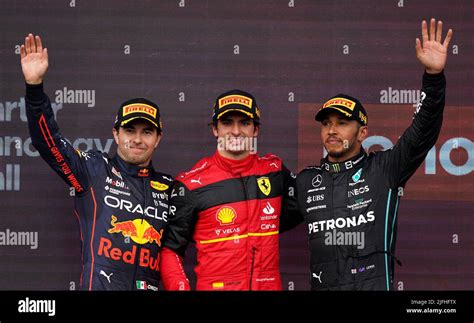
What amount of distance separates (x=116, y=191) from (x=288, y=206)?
3.04ft

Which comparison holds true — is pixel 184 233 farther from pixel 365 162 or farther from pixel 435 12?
pixel 435 12

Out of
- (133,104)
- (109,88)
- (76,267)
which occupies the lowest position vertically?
(76,267)

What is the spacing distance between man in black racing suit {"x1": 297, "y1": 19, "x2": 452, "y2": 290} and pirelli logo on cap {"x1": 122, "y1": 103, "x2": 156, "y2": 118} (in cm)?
89

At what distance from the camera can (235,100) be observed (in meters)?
4.39

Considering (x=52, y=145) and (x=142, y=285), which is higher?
(x=52, y=145)

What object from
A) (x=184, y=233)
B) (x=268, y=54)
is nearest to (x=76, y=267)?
(x=184, y=233)

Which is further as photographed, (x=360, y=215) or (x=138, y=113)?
(x=138, y=113)

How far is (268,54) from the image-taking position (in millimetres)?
5090

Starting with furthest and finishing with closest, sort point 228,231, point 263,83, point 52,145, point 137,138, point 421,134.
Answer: point 263,83 → point 137,138 → point 228,231 → point 52,145 → point 421,134

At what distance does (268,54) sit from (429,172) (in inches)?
48.1

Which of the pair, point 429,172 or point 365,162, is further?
point 429,172

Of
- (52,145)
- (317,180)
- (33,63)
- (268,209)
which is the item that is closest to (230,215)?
(268,209)

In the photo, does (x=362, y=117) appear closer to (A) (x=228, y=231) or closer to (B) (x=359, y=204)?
(B) (x=359, y=204)

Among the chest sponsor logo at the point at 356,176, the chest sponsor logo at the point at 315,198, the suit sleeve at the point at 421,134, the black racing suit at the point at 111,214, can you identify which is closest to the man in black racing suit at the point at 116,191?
the black racing suit at the point at 111,214
